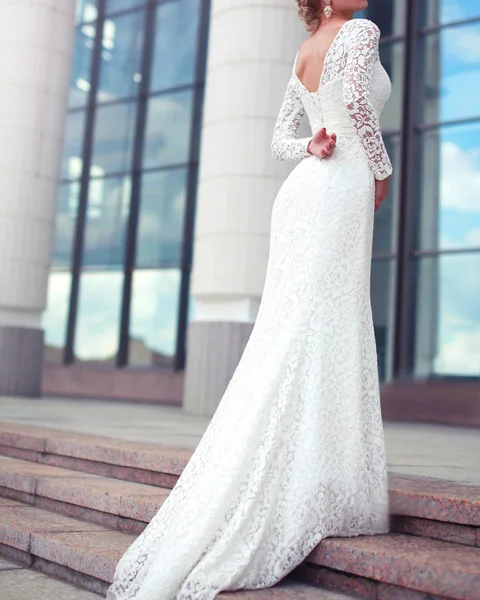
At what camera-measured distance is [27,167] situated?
11.2 metres

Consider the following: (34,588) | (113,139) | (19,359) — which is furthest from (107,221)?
(34,588)

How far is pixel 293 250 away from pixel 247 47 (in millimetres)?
6203

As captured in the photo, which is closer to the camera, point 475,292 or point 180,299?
point 475,292

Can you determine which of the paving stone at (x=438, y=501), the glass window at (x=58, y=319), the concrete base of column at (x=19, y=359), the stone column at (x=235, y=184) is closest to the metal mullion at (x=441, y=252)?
the stone column at (x=235, y=184)

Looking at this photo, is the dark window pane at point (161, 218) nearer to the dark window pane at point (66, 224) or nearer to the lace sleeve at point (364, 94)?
the dark window pane at point (66, 224)

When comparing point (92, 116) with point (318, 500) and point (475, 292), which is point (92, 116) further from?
point (318, 500)

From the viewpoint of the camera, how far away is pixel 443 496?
288cm

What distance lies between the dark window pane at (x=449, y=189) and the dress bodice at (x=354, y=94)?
732 cm

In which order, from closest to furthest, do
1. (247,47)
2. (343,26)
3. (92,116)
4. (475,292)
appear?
(343,26) < (247,47) < (475,292) < (92,116)

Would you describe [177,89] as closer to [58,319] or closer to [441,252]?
[58,319]

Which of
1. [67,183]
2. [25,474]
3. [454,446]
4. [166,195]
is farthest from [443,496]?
[67,183]

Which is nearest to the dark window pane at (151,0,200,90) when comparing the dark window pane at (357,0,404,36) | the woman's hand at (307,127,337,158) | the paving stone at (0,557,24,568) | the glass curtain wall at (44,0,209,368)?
the glass curtain wall at (44,0,209,368)

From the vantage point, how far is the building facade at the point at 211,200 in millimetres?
8617

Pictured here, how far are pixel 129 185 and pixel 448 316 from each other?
243 inches
